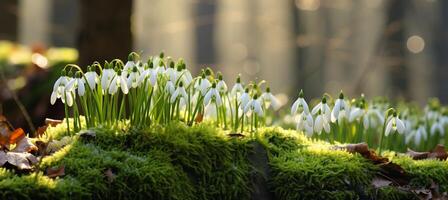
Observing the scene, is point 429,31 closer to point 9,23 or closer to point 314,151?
point 9,23

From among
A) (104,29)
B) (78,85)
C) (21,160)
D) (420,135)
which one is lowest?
(420,135)

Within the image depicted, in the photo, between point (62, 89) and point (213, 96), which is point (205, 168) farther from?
point (62, 89)

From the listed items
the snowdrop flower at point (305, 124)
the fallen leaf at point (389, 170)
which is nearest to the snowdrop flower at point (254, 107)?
the snowdrop flower at point (305, 124)

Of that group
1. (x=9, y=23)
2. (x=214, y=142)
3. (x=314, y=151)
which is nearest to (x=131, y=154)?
(x=214, y=142)

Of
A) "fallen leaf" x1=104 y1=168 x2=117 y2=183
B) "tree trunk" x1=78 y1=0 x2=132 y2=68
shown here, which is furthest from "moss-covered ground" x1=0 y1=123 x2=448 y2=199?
"tree trunk" x1=78 y1=0 x2=132 y2=68

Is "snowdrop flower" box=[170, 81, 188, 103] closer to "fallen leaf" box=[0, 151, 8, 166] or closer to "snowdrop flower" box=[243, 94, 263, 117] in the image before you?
"snowdrop flower" box=[243, 94, 263, 117]

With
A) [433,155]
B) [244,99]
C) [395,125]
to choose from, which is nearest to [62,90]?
[244,99]

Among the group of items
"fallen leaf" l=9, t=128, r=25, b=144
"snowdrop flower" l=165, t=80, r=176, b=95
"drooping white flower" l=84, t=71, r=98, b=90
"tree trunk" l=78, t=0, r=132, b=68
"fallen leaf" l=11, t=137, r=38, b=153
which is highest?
"tree trunk" l=78, t=0, r=132, b=68
